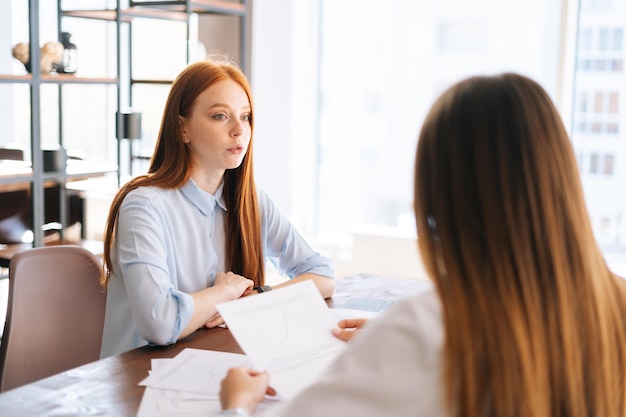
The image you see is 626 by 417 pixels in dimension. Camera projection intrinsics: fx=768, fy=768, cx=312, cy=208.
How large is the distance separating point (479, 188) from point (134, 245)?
1.11m

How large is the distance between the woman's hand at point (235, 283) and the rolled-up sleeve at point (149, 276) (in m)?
0.13

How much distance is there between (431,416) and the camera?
870mm

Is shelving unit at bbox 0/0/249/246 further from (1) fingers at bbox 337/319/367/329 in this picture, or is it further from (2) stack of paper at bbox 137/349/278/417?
(1) fingers at bbox 337/319/367/329

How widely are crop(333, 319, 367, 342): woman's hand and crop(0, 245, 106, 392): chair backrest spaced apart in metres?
0.79

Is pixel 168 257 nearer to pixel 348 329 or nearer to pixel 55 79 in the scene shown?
pixel 348 329

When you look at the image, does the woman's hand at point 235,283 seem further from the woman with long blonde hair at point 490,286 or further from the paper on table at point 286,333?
the woman with long blonde hair at point 490,286

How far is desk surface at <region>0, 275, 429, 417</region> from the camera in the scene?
1.30 meters

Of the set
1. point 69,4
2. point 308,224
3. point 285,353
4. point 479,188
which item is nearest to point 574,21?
point 308,224

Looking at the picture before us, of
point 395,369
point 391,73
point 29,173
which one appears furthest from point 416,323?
point 391,73

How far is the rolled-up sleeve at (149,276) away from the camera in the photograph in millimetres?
1654

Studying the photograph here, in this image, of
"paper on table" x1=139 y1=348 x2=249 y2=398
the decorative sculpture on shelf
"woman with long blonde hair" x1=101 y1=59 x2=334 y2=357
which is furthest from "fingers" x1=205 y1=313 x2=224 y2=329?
the decorative sculpture on shelf

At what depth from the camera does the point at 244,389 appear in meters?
1.23

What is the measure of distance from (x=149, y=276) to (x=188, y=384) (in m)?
0.39

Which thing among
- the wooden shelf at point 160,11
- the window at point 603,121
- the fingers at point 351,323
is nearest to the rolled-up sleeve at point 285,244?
the fingers at point 351,323
